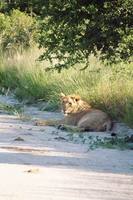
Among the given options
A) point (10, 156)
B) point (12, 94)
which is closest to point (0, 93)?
point (12, 94)

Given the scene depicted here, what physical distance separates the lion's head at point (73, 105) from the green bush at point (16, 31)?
1064 cm

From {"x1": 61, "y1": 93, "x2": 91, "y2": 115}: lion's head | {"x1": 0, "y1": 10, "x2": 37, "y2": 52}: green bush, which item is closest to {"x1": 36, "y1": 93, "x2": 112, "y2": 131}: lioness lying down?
{"x1": 61, "y1": 93, "x2": 91, "y2": 115}: lion's head

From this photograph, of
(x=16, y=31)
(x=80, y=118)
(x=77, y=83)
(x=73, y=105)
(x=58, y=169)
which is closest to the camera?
(x=58, y=169)

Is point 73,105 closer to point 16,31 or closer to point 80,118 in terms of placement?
point 80,118

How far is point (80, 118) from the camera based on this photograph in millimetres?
14750

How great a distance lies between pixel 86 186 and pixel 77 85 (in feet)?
31.4

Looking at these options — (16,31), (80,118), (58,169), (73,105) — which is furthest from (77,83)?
(16,31)

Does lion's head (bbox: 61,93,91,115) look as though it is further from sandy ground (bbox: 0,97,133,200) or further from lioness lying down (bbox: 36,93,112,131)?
sandy ground (bbox: 0,97,133,200)

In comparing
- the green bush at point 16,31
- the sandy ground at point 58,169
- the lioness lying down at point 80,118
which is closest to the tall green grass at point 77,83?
the lioness lying down at point 80,118

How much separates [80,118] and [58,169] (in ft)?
17.2

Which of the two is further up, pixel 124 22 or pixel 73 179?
pixel 124 22

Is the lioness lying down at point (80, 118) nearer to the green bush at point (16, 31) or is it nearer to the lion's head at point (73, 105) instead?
the lion's head at point (73, 105)

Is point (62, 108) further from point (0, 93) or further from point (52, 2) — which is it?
point (0, 93)

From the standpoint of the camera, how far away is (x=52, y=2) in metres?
12.1
